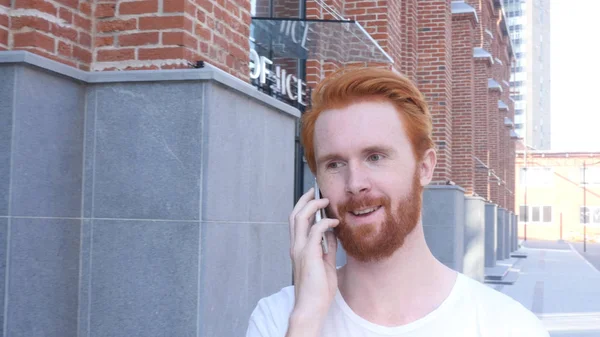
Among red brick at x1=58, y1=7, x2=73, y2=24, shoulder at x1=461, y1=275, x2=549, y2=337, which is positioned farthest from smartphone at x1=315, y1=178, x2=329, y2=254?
red brick at x1=58, y1=7, x2=73, y2=24

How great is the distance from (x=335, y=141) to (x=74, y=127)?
242cm

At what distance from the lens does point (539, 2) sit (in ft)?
434

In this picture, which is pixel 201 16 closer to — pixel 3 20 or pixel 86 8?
pixel 86 8

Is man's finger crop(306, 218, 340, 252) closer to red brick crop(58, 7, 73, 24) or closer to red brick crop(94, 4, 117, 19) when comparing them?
red brick crop(58, 7, 73, 24)

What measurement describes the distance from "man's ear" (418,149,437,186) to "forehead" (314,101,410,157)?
12 cm

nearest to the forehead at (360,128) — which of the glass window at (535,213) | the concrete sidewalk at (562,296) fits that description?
the concrete sidewalk at (562,296)

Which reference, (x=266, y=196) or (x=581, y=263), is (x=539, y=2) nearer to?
(x=581, y=263)

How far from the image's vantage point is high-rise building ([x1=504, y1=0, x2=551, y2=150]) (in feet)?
424

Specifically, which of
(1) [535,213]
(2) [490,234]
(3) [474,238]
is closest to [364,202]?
(3) [474,238]

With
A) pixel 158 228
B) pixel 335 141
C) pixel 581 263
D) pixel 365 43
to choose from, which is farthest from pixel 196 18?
pixel 581 263

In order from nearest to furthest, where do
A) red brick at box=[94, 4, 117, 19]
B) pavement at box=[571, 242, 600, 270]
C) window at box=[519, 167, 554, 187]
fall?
red brick at box=[94, 4, 117, 19] < pavement at box=[571, 242, 600, 270] < window at box=[519, 167, 554, 187]

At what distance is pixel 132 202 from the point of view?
4137 mm

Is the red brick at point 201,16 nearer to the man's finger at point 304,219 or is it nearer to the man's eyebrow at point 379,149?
the man's finger at point 304,219

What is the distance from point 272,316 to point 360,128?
642 millimetres
